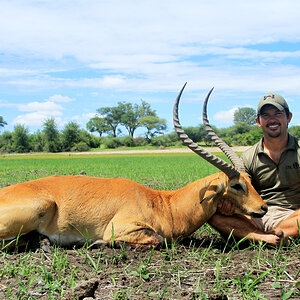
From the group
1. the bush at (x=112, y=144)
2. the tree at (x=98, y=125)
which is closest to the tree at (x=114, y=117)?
the tree at (x=98, y=125)

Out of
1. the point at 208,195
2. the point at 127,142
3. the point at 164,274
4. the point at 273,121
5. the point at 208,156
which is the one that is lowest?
the point at 127,142

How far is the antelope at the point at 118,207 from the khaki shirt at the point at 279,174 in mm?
934

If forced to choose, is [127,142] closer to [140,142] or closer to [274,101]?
[140,142]

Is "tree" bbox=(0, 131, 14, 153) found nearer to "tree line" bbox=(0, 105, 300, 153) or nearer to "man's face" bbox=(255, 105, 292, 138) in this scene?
"tree line" bbox=(0, 105, 300, 153)

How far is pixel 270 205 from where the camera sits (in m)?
7.39

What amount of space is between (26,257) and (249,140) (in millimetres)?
86958

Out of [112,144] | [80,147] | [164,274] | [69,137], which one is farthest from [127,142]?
[164,274]

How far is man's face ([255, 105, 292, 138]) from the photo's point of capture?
23.5 ft

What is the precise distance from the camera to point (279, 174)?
23.7 ft

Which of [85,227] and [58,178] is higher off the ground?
[58,178]

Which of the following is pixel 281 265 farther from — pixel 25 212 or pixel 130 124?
pixel 130 124

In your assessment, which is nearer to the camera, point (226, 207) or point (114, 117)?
point (226, 207)

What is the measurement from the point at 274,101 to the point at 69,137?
3988 inches

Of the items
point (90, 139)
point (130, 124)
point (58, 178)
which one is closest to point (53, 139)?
point (90, 139)
